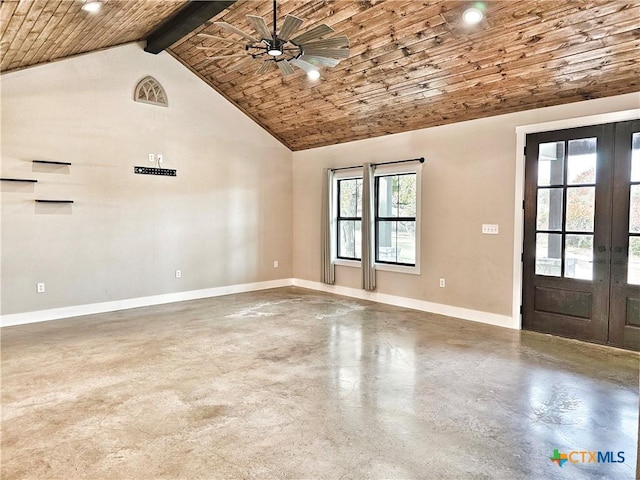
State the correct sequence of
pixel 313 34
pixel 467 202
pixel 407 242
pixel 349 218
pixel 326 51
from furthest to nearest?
1. pixel 349 218
2. pixel 407 242
3. pixel 467 202
4. pixel 326 51
5. pixel 313 34

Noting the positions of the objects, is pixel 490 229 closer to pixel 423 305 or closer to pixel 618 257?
pixel 618 257

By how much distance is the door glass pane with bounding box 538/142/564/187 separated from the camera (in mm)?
4543

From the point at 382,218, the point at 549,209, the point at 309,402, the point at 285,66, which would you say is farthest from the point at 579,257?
the point at 285,66

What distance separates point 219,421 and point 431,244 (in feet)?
13.6

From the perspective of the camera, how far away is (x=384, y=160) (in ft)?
21.2

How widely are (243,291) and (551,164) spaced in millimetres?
5369

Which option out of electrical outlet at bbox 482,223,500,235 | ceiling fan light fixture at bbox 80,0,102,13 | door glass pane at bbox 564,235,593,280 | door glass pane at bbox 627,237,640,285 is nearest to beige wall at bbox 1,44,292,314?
ceiling fan light fixture at bbox 80,0,102,13

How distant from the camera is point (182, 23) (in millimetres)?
5059

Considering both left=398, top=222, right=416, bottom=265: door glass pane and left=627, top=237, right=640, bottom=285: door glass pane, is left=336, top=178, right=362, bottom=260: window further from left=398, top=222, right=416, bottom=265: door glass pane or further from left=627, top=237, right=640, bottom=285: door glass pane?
left=627, top=237, right=640, bottom=285: door glass pane

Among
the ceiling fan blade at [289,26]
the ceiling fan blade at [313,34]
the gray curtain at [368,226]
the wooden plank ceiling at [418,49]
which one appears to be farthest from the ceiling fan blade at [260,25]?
the gray curtain at [368,226]

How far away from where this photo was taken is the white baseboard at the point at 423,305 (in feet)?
16.7

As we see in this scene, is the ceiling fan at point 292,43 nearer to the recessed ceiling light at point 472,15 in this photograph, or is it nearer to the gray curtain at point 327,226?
the recessed ceiling light at point 472,15

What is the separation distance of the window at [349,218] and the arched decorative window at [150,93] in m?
3.33

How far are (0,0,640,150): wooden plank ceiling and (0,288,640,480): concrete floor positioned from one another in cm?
289
